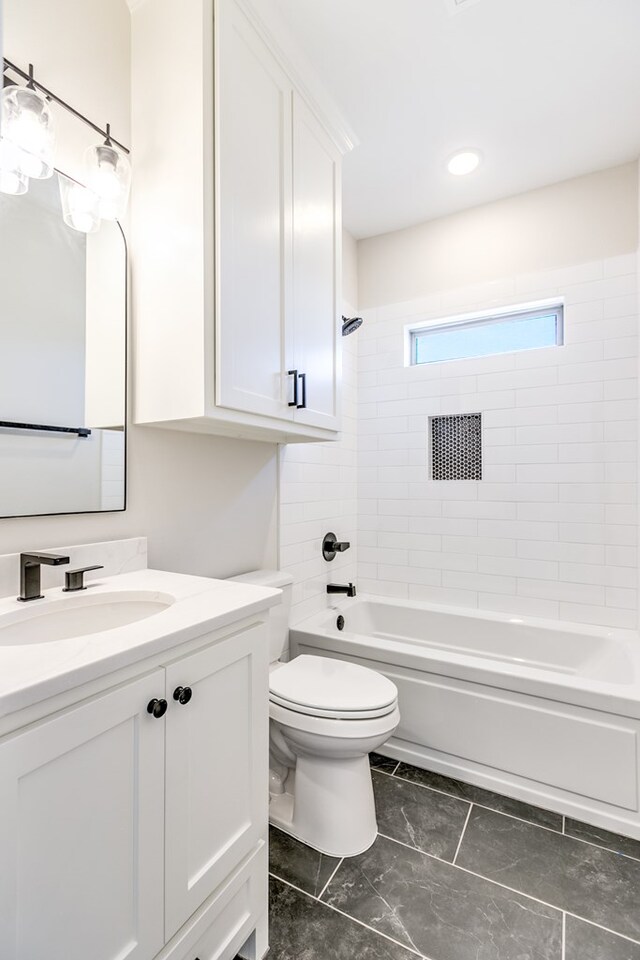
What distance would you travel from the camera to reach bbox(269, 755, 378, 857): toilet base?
146 cm

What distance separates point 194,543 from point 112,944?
106cm

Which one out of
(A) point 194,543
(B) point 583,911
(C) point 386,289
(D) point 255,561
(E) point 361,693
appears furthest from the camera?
(C) point 386,289

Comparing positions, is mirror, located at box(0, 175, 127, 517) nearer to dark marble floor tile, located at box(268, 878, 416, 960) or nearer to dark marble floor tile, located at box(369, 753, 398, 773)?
dark marble floor tile, located at box(268, 878, 416, 960)

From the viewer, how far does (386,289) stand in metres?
2.88

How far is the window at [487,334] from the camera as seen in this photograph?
2.48m

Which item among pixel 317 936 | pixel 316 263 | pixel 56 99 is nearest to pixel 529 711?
pixel 317 936

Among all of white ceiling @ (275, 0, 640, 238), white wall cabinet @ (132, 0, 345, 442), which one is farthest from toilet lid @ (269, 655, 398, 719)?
white ceiling @ (275, 0, 640, 238)

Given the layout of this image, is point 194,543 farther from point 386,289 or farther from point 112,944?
point 386,289

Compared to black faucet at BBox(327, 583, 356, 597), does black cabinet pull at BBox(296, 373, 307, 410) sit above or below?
above

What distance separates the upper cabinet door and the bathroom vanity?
66 centimetres

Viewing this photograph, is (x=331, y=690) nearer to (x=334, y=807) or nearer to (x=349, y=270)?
(x=334, y=807)

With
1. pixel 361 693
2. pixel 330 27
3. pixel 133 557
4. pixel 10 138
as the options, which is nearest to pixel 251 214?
pixel 10 138

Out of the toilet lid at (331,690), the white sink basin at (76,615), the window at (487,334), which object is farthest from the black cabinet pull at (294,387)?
the window at (487,334)

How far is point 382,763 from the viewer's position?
1951 mm
